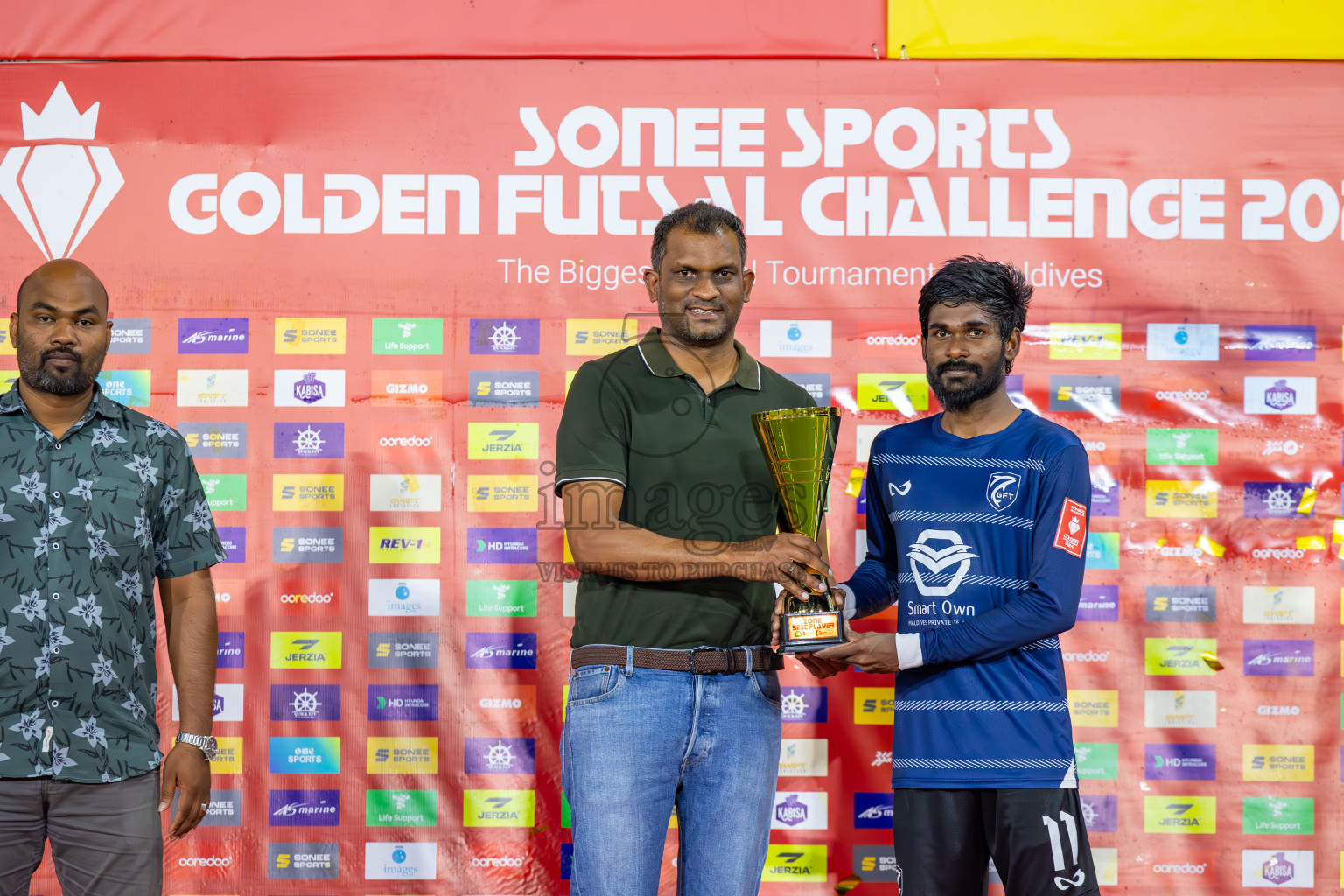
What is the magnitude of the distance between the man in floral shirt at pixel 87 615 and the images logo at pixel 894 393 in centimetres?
190

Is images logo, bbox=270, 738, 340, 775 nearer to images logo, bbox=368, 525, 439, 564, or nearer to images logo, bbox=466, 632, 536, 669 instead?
images logo, bbox=466, 632, 536, 669

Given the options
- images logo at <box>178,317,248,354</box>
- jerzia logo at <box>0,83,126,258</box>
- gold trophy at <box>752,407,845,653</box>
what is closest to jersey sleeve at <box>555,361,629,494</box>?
gold trophy at <box>752,407,845,653</box>

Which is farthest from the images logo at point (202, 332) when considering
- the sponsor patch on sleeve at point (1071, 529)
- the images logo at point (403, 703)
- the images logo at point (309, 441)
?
the sponsor patch on sleeve at point (1071, 529)

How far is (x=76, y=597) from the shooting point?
194cm

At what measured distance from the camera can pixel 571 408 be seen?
1918 mm

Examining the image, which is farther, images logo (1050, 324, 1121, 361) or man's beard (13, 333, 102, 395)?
images logo (1050, 324, 1121, 361)

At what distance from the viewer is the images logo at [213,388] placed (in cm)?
295

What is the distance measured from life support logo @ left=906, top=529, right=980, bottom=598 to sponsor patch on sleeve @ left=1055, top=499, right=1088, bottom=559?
0.56 feet

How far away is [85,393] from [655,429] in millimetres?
1270

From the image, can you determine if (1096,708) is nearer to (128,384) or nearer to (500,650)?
(500,650)

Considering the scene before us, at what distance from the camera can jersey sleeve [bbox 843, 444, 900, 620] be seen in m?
2.11

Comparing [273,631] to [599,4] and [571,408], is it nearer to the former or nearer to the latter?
[571,408]

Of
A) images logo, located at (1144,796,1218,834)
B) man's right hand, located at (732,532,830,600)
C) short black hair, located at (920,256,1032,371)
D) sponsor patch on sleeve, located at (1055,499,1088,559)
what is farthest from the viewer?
images logo, located at (1144,796,1218,834)

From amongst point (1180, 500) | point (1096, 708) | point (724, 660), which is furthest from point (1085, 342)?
point (724, 660)
